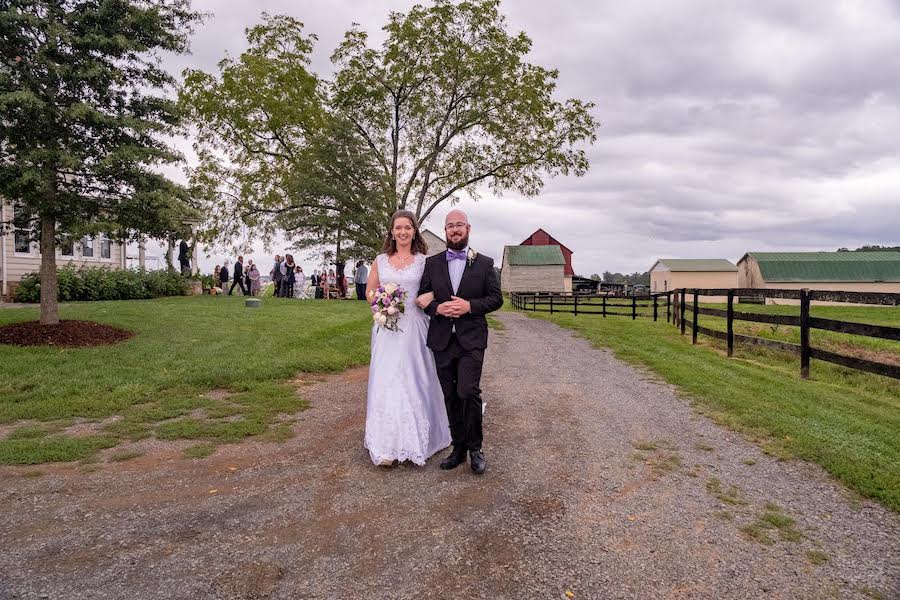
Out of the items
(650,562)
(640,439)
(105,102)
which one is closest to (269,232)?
(105,102)

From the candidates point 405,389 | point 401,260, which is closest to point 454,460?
point 405,389

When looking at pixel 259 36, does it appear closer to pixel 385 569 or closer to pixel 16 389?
pixel 16 389

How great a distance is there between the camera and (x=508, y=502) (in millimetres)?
3877

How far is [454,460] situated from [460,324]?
3.80 ft

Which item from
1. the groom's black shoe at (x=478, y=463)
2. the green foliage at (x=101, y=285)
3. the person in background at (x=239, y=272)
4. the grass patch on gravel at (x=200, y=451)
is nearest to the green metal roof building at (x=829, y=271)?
the person in background at (x=239, y=272)

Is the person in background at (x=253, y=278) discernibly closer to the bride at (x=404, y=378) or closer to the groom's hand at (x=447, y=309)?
the bride at (x=404, y=378)

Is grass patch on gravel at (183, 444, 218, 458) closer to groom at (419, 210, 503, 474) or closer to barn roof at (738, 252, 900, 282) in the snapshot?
groom at (419, 210, 503, 474)

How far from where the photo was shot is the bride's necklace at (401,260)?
16.5 ft

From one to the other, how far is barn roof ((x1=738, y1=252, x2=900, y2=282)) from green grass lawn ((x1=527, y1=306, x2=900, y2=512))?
157 ft

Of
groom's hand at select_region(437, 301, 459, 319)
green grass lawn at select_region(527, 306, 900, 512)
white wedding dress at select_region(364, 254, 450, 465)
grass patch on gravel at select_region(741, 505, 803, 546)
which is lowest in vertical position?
grass patch on gravel at select_region(741, 505, 803, 546)

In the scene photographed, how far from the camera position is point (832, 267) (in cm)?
5356

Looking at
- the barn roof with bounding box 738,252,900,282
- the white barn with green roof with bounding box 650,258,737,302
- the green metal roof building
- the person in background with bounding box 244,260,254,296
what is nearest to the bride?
the person in background with bounding box 244,260,254,296

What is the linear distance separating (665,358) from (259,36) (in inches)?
1119

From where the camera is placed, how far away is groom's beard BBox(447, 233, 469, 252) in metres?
4.70
